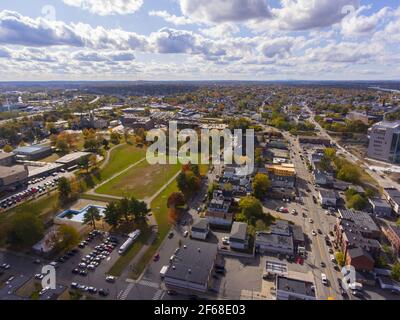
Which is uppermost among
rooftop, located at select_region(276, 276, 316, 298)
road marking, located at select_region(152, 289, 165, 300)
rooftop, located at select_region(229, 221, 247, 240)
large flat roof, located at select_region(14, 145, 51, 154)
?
large flat roof, located at select_region(14, 145, 51, 154)

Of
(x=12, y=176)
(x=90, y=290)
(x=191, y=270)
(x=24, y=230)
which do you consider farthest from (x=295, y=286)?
(x=12, y=176)

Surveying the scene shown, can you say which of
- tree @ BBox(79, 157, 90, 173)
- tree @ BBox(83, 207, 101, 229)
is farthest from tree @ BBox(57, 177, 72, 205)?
tree @ BBox(79, 157, 90, 173)

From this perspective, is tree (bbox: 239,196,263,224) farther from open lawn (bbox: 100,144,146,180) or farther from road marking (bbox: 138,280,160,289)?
open lawn (bbox: 100,144,146,180)

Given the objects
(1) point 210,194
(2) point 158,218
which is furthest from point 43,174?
(1) point 210,194

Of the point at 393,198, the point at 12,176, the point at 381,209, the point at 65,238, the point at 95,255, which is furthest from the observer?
the point at 12,176

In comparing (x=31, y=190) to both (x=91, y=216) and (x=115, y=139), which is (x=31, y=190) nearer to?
(x=91, y=216)

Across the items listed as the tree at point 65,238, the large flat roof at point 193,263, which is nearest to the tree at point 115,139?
the tree at point 65,238

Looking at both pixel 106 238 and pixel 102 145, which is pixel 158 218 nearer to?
pixel 106 238
